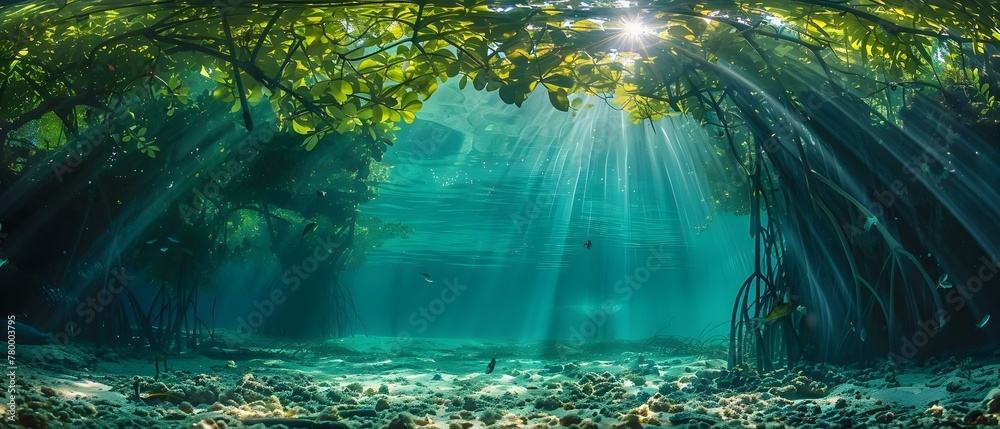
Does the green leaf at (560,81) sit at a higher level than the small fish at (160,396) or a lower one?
higher

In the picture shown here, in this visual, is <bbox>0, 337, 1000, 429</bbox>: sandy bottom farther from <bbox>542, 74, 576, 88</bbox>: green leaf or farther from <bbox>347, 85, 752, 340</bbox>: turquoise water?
<bbox>347, 85, 752, 340</bbox>: turquoise water

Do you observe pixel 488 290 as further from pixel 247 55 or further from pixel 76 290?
pixel 247 55

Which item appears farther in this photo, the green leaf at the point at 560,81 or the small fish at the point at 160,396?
the small fish at the point at 160,396

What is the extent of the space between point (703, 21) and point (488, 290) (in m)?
79.2

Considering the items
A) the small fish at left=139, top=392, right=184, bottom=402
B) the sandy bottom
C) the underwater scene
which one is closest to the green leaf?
the underwater scene

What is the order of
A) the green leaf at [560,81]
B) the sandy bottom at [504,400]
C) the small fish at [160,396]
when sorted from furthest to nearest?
1. the small fish at [160,396]
2. the green leaf at [560,81]
3. the sandy bottom at [504,400]

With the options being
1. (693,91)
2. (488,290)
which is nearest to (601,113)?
(693,91)

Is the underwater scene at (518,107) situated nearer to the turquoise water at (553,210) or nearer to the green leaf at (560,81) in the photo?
the green leaf at (560,81)

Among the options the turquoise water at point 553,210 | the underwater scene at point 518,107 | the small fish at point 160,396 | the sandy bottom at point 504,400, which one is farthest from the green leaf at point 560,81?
the turquoise water at point 553,210

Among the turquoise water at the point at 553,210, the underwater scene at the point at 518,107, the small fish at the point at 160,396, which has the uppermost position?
the turquoise water at the point at 553,210

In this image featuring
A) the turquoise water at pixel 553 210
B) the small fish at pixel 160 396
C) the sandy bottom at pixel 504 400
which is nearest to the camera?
the sandy bottom at pixel 504 400

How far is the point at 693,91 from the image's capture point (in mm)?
5484

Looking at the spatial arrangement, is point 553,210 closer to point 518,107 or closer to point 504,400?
point 504,400

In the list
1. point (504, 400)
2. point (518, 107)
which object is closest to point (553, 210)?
point (504, 400)
